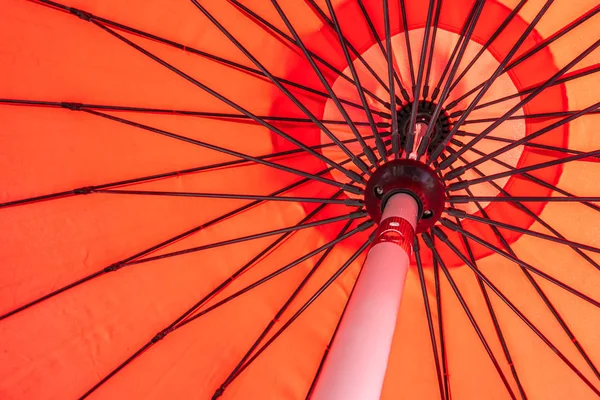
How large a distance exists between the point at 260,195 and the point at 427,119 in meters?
1.33

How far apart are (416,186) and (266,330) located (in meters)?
1.59

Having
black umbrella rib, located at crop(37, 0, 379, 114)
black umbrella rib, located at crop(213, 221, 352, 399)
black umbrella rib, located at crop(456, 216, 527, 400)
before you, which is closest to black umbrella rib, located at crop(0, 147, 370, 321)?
black umbrella rib, located at crop(213, 221, 352, 399)

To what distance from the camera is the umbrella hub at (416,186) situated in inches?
124

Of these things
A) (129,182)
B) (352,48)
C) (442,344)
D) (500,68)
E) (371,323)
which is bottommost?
(442,344)

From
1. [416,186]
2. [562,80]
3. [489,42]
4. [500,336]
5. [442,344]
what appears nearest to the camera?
[416,186]

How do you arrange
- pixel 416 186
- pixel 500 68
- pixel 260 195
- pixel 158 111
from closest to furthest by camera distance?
pixel 500 68 < pixel 416 186 < pixel 158 111 < pixel 260 195

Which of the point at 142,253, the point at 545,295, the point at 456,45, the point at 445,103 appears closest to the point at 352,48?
the point at 456,45

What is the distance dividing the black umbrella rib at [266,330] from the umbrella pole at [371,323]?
110cm

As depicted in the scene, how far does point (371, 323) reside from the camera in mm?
2273

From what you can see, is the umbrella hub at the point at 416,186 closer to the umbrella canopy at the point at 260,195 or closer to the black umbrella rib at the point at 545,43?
the umbrella canopy at the point at 260,195

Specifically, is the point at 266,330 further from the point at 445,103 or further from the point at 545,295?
the point at 445,103

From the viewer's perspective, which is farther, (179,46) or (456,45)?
(456,45)

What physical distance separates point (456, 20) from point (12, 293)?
336cm

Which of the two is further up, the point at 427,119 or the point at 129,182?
the point at 427,119
